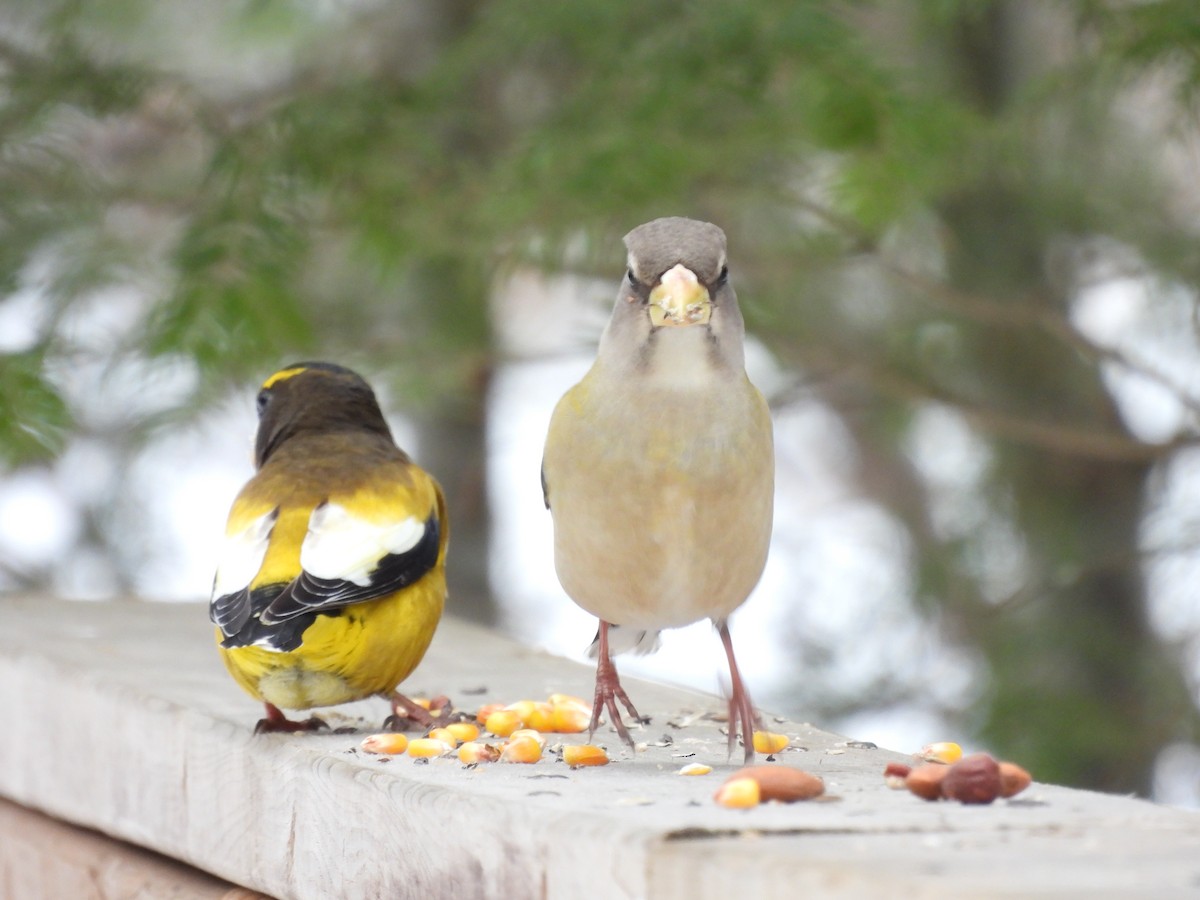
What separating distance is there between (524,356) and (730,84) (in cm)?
113

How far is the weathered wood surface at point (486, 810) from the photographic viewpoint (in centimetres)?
154

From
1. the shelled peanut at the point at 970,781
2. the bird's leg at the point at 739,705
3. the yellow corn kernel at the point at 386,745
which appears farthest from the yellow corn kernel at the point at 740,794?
the yellow corn kernel at the point at 386,745

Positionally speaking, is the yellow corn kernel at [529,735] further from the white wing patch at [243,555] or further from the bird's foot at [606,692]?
the white wing patch at [243,555]

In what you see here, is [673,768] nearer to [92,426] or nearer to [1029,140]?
[1029,140]

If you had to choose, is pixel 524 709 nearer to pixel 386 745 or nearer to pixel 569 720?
pixel 569 720

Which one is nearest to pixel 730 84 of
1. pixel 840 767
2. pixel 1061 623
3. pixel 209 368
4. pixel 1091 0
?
pixel 1091 0

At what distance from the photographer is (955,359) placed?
4617 millimetres

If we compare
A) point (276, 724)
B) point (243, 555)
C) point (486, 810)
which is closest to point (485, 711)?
point (276, 724)

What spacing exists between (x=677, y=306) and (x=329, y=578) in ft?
2.33

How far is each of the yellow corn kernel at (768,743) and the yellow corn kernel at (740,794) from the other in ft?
1.87

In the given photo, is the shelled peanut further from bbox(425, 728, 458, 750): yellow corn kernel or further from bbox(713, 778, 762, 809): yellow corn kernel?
bbox(425, 728, 458, 750): yellow corn kernel

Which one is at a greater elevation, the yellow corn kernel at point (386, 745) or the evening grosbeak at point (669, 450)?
the evening grosbeak at point (669, 450)

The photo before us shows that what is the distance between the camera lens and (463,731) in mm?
2545

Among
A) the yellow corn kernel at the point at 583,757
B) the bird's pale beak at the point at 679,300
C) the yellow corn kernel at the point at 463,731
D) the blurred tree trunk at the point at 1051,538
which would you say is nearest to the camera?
the bird's pale beak at the point at 679,300
